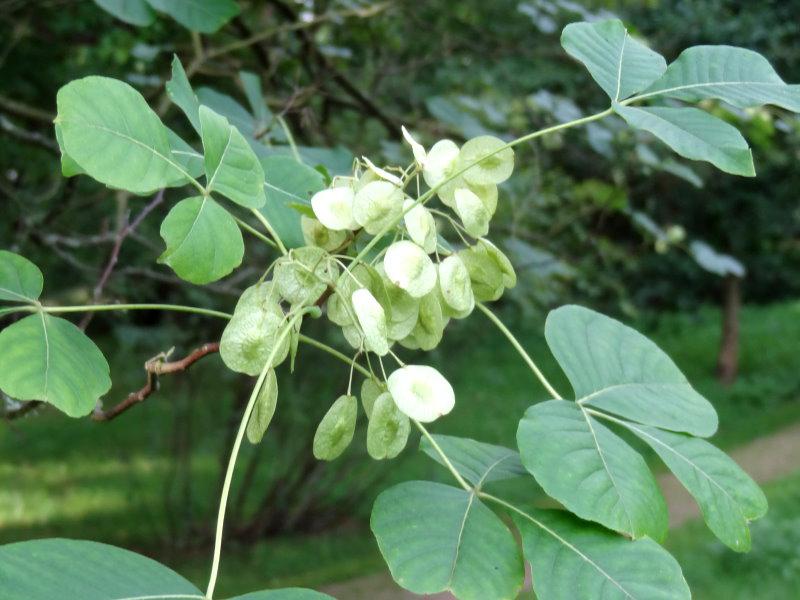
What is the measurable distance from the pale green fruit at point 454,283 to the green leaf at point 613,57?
9.2 inches

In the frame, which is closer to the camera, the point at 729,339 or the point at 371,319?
the point at 371,319

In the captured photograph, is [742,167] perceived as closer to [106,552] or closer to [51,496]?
[106,552]

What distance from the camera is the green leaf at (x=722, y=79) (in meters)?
0.95

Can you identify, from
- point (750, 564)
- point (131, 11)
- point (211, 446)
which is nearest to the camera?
point (131, 11)

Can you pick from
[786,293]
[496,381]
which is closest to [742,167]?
[496,381]

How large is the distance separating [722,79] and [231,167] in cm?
52

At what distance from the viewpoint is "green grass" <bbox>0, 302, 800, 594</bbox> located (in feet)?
22.0

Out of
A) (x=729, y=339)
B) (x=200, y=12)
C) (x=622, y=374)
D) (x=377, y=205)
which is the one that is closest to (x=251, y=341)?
(x=377, y=205)

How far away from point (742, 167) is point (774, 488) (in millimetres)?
7262

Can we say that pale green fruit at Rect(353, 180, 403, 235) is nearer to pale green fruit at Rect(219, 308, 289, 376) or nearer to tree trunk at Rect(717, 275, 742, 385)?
pale green fruit at Rect(219, 308, 289, 376)

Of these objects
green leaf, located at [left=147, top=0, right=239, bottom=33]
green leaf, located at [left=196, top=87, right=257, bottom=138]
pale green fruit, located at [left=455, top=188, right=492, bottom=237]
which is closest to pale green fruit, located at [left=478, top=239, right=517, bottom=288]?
pale green fruit, located at [left=455, top=188, right=492, bottom=237]

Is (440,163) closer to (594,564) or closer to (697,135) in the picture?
(697,135)

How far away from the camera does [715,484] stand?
896 millimetres

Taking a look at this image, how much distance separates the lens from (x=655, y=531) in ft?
2.71
